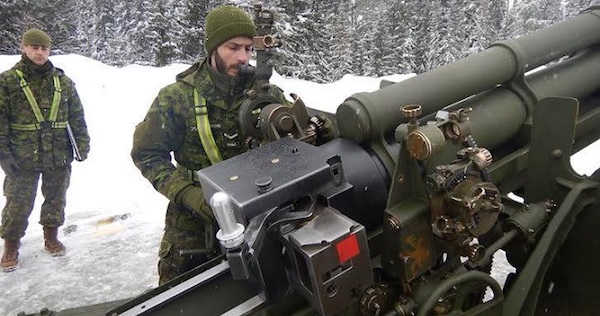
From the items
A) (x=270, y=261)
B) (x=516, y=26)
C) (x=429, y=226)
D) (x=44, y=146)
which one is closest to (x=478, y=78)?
(x=429, y=226)

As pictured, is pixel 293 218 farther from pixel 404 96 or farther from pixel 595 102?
pixel 595 102

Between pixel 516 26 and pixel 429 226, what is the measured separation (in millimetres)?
47149

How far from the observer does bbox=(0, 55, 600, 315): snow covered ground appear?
14.6 feet

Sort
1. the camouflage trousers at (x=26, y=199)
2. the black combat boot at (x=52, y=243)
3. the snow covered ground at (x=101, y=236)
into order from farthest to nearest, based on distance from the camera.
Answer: the black combat boot at (x=52, y=243) < the camouflage trousers at (x=26, y=199) < the snow covered ground at (x=101, y=236)

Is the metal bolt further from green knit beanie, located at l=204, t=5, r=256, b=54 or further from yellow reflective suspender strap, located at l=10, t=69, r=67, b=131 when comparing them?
yellow reflective suspender strap, located at l=10, t=69, r=67, b=131

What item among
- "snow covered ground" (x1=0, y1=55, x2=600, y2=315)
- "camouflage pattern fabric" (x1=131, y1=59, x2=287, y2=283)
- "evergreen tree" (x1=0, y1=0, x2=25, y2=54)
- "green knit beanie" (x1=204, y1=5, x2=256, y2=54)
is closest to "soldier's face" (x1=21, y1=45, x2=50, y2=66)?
"snow covered ground" (x1=0, y1=55, x2=600, y2=315)

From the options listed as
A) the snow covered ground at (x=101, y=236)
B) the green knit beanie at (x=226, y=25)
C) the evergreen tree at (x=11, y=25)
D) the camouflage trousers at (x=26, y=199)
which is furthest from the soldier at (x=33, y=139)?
the evergreen tree at (x=11, y=25)

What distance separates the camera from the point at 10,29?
73.6 feet

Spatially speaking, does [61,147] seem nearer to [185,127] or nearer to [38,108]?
[38,108]

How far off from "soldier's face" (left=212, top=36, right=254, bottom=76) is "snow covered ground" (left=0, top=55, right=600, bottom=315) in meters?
2.49

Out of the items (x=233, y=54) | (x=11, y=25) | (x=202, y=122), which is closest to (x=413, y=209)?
(x=202, y=122)

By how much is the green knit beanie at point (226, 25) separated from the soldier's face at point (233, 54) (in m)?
0.03

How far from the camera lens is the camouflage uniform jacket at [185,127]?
2.73 meters

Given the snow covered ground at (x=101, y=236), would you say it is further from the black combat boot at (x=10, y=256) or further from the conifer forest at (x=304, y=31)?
the conifer forest at (x=304, y=31)
